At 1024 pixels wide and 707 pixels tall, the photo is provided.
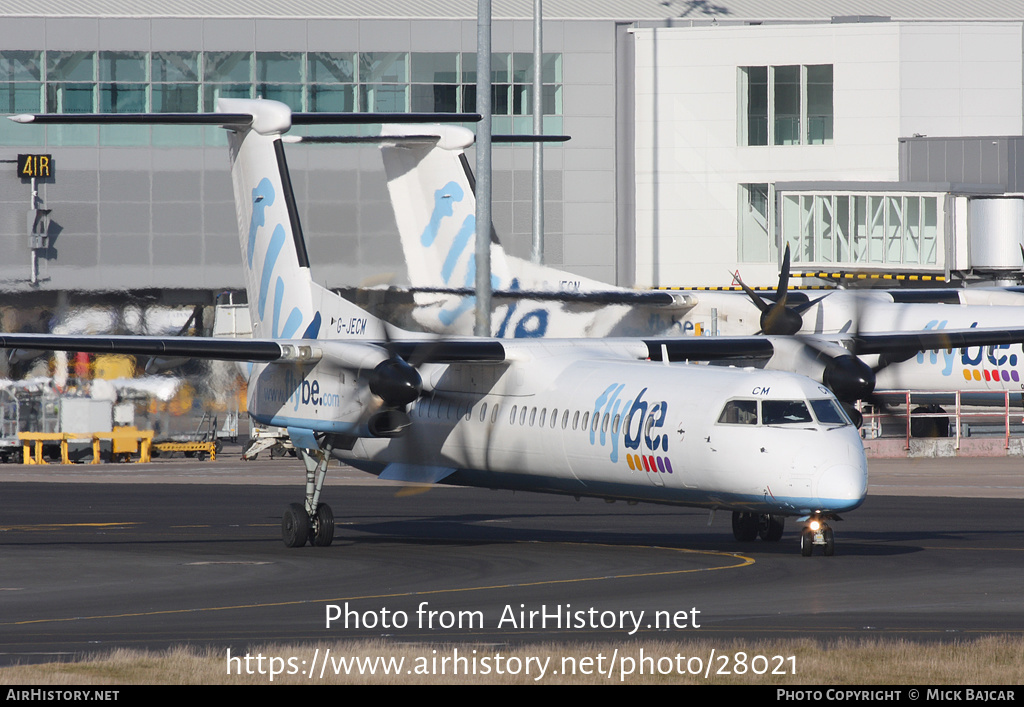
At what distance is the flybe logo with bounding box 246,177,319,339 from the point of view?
25.6m

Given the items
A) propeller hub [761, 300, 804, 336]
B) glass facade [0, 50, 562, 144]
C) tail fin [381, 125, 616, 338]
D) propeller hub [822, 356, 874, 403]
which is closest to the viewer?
propeller hub [822, 356, 874, 403]

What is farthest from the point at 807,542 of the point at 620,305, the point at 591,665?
the point at 620,305

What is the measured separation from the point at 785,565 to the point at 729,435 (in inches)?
73.7

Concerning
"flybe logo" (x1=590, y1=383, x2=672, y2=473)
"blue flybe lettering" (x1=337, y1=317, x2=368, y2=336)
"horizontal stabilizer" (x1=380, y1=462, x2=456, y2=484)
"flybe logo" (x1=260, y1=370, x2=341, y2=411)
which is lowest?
"horizontal stabilizer" (x1=380, y1=462, x2=456, y2=484)

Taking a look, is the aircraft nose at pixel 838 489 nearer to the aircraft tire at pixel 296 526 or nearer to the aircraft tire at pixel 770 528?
the aircraft tire at pixel 770 528

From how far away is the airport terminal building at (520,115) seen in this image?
193 feet

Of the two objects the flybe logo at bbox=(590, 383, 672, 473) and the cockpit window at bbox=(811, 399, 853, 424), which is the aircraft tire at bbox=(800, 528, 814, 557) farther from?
the flybe logo at bbox=(590, 383, 672, 473)

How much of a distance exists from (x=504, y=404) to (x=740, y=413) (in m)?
4.51

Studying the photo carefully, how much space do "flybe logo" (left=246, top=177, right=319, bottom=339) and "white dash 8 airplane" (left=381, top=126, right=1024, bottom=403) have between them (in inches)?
227

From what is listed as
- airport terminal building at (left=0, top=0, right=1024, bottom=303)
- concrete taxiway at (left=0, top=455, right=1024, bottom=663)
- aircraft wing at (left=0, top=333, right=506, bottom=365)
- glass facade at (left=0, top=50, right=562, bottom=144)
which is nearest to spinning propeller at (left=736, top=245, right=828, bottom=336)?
concrete taxiway at (left=0, top=455, right=1024, bottom=663)

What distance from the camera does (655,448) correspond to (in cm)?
2020

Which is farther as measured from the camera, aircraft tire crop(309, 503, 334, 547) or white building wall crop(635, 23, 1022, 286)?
white building wall crop(635, 23, 1022, 286)

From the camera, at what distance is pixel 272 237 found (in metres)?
26.1

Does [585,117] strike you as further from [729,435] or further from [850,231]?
[729,435]
